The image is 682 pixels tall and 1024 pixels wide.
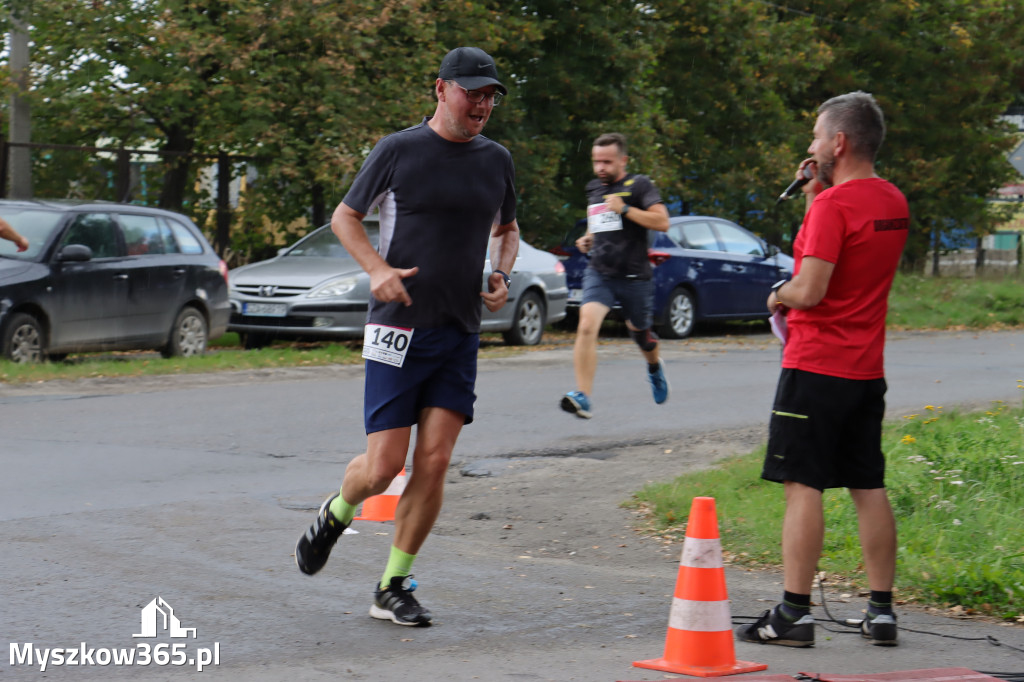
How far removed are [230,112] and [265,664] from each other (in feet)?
53.6

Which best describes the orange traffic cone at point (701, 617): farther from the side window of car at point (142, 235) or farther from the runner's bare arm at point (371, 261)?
the side window of car at point (142, 235)

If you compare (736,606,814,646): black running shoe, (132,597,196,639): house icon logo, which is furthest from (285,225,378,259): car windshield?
(736,606,814,646): black running shoe

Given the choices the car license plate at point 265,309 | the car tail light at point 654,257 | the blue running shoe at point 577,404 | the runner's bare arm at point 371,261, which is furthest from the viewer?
the car license plate at point 265,309

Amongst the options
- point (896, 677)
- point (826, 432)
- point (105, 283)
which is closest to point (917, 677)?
point (896, 677)

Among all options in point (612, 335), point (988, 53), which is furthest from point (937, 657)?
point (988, 53)

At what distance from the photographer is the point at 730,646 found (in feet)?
14.3

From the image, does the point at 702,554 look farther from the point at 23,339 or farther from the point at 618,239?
the point at 23,339

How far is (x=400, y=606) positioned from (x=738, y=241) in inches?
636

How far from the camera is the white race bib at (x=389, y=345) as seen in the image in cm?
486

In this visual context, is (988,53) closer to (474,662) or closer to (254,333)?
(254,333)

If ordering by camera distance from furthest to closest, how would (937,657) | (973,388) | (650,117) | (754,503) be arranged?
(650,117)
(973,388)
(754,503)
(937,657)

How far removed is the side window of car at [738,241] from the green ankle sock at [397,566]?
15596 mm

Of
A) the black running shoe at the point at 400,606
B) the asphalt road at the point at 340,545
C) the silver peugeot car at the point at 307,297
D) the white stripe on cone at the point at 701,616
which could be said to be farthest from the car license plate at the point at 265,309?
the white stripe on cone at the point at 701,616

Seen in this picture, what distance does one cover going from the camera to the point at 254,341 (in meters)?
16.0
